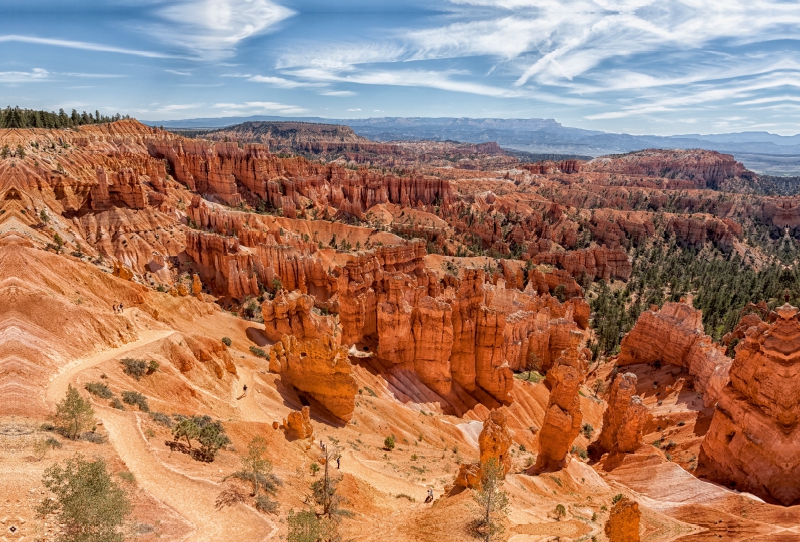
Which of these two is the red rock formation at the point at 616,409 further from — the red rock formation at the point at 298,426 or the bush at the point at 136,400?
the bush at the point at 136,400

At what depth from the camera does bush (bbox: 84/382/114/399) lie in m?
18.5

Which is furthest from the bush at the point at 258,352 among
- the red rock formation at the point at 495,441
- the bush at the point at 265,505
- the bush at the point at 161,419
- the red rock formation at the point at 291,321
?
the bush at the point at 265,505

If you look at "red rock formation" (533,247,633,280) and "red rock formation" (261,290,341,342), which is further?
"red rock formation" (533,247,633,280)

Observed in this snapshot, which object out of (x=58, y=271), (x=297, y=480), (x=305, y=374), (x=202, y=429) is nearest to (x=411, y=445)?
(x=305, y=374)

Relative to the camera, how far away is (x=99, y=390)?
18.6m

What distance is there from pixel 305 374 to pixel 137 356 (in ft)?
31.5

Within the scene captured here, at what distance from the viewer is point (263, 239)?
228 feet

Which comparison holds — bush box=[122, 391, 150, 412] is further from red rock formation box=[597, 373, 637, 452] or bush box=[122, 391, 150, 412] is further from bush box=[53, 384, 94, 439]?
red rock formation box=[597, 373, 637, 452]

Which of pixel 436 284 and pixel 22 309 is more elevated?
pixel 22 309

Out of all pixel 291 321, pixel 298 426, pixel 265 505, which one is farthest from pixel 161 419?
pixel 291 321

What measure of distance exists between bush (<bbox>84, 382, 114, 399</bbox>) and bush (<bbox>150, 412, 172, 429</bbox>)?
6.16ft

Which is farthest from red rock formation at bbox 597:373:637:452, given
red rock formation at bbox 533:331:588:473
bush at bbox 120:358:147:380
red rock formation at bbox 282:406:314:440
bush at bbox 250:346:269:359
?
bush at bbox 120:358:147:380

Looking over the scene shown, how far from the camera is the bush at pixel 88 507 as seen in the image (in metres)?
10.6

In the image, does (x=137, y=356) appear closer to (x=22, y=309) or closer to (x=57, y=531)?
(x=22, y=309)
